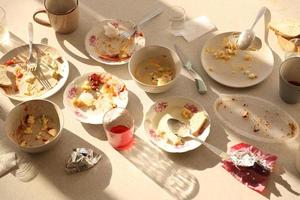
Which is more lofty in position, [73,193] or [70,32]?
[70,32]

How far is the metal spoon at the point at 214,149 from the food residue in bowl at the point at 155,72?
0.15 meters

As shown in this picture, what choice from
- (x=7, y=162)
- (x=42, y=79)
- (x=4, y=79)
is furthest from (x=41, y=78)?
(x=7, y=162)

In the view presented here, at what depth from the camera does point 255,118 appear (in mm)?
1235

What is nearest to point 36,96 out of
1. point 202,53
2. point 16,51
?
point 16,51

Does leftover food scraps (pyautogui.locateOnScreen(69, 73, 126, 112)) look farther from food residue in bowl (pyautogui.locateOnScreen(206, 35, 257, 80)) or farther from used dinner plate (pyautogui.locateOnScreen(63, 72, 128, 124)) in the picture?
food residue in bowl (pyautogui.locateOnScreen(206, 35, 257, 80))

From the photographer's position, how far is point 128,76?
1.34 meters

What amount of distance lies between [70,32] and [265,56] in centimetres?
68

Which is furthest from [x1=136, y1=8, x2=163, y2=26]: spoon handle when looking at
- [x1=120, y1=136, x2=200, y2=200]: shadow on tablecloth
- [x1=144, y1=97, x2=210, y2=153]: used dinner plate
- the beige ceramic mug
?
[x1=120, y1=136, x2=200, y2=200]: shadow on tablecloth

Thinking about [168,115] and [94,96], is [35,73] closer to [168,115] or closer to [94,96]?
[94,96]

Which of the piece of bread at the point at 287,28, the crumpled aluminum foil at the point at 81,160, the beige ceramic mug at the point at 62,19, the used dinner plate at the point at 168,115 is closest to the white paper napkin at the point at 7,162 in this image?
the crumpled aluminum foil at the point at 81,160

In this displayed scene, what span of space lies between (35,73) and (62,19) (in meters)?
0.21

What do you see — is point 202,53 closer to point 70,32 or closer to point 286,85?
point 286,85

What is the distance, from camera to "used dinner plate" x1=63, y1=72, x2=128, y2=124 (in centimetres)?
123

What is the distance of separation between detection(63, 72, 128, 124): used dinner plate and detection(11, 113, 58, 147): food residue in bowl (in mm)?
77
